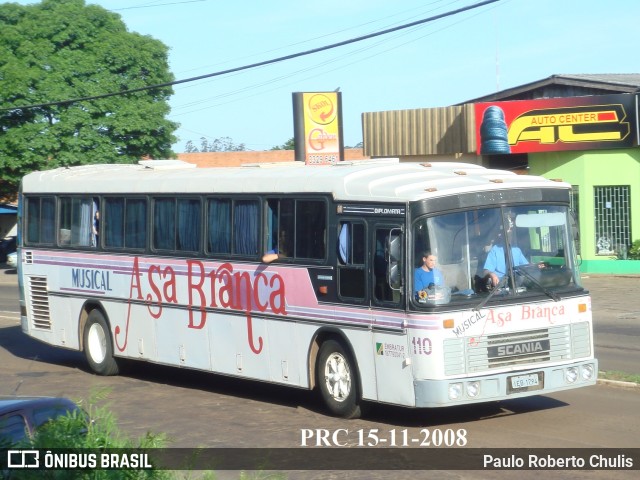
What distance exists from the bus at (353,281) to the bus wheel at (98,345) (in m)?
0.12

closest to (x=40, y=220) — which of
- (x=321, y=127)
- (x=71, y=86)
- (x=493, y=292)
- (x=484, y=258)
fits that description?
(x=484, y=258)

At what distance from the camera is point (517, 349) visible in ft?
38.1

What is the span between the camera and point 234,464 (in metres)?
10.3

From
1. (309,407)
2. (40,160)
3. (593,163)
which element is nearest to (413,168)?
(309,407)

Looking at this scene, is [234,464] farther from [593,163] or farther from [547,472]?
[593,163]

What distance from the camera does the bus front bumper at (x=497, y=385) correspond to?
11156 mm

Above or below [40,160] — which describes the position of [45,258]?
below

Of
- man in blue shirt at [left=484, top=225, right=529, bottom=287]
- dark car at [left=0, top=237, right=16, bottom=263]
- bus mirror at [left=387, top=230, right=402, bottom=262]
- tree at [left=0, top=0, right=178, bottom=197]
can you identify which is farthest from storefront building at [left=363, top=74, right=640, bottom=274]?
dark car at [left=0, top=237, right=16, bottom=263]

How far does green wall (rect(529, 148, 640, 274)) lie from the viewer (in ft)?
106

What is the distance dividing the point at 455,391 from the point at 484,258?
1.55 meters

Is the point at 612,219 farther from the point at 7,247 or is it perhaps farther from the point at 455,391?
the point at 7,247

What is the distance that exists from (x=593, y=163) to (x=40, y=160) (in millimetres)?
22136

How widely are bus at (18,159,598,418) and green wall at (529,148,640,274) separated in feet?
63.0

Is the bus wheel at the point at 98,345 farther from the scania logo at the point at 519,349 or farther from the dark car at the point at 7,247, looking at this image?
the dark car at the point at 7,247
